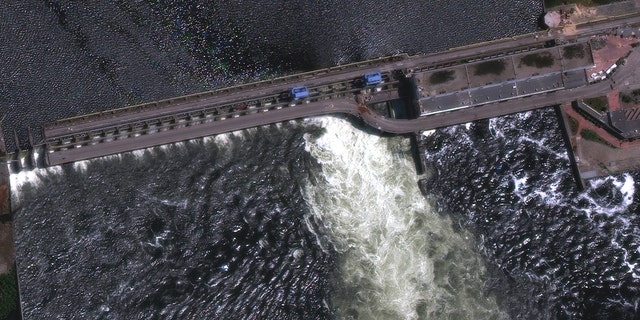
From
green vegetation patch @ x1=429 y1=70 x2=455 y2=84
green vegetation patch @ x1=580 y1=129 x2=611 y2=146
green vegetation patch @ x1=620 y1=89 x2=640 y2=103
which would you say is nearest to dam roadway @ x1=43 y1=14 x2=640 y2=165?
green vegetation patch @ x1=620 y1=89 x2=640 y2=103

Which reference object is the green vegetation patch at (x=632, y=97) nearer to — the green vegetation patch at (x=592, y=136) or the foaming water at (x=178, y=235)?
the green vegetation patch at (x=592, y=136)

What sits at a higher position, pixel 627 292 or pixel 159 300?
pixel 159 300

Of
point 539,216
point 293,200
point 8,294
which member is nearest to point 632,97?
point 539,216

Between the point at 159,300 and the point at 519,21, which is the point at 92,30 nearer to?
the point at 159,300

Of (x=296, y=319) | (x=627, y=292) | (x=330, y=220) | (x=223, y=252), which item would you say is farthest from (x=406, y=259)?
(x=627, y=292)

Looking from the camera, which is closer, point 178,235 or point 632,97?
point 178,235

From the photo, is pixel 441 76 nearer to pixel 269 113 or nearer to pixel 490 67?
pixel 490 67

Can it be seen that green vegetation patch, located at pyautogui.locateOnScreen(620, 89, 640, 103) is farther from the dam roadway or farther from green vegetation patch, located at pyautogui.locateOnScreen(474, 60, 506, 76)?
green vegetation patch, located at pyautogui.locateOnScreen(474, 60, 506, 76)

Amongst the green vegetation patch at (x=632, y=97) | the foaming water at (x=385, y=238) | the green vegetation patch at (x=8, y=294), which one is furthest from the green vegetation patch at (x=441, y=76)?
the green vegetation patch at (x=8, y=294)
